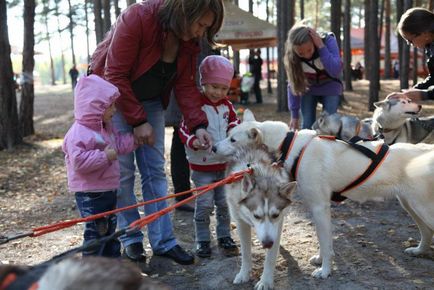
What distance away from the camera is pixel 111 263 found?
1.89 metres

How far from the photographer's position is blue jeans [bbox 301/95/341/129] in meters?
6.35

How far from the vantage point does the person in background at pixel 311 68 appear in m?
5.78

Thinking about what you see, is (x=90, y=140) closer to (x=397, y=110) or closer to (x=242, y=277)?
(x=242, y=277)

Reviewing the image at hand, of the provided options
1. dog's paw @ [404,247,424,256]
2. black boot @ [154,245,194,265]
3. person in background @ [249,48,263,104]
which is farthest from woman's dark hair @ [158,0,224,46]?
person in background @ [249,48,263,104]

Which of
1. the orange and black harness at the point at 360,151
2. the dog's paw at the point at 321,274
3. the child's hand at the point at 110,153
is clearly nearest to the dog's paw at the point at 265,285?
the dog's paw at the point at 321,274

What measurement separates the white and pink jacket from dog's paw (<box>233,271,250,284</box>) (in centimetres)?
95

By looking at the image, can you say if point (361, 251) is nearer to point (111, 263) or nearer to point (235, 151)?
point (235, 151)

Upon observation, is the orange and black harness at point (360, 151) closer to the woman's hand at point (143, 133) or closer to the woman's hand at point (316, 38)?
the woman's hand at point (143, 133)

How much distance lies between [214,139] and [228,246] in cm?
101

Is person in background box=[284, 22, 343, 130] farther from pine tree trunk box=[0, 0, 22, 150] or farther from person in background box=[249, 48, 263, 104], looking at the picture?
person in background box=[249, 48, 263, 104]

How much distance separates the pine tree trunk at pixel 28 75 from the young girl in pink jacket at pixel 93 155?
8.84m

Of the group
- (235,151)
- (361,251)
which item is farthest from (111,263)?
(361,251)

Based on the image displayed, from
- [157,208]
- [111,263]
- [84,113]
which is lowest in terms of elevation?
[157,208]

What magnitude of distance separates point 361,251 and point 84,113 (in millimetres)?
2764
